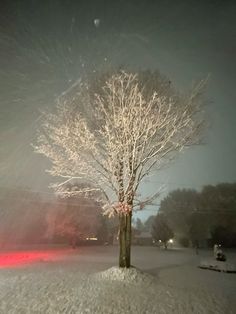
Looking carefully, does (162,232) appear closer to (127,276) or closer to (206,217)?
(206,217)

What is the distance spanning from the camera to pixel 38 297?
10648 millimetres

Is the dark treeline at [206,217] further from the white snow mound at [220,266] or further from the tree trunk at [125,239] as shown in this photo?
the tree trunk at [125,239]

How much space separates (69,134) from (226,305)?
10137 millimetres

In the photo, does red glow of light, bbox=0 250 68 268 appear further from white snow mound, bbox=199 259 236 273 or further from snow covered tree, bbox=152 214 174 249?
snow covered tree, bbox=152 214 174 249

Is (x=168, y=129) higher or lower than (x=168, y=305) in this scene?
higher

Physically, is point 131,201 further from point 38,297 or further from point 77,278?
point 38,297

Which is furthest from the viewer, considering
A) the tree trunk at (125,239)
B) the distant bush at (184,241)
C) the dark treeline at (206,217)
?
the distant bush at (184,241)

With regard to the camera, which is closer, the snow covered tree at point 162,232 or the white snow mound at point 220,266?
the white snow mound at point 220,266

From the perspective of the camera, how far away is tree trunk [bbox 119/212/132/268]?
611 inches

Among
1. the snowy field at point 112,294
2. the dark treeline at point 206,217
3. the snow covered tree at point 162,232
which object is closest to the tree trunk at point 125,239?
the snowy field at point 112,294

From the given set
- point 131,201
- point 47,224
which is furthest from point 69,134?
point 47,224

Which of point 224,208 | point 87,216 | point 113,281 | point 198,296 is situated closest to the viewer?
point 198,296

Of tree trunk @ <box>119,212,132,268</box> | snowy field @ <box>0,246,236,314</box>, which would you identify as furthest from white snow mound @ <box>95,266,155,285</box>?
tree trunk @ <box>119,212,132,268</box>

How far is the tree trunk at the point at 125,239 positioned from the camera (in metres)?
15.5
